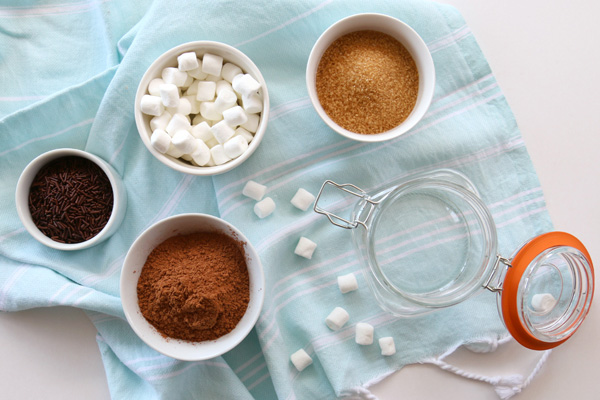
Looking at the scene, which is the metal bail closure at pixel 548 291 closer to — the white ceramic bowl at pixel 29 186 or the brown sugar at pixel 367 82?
the brown sugar at pixel 367 82

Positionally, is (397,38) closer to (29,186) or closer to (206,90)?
(206,90)

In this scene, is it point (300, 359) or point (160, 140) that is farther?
point (300, 359)

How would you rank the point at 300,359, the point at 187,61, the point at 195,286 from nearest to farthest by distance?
the point at 195,286 → the point at 187,61 → the point at 300,359

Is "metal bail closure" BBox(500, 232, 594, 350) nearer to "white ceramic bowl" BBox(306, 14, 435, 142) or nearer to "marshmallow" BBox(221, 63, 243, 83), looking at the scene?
"white ceramic bowl" BBox(306, 14, 435, 142)

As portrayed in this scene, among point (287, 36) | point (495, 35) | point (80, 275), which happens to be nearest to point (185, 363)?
point (80, 275)

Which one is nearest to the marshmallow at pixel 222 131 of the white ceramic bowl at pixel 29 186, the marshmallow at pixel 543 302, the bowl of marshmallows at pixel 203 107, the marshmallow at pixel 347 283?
the bowl of marshmallows at pixel 203 107

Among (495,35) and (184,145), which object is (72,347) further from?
(495,35)

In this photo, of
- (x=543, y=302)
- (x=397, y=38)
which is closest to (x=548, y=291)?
(x=543, y=302)
